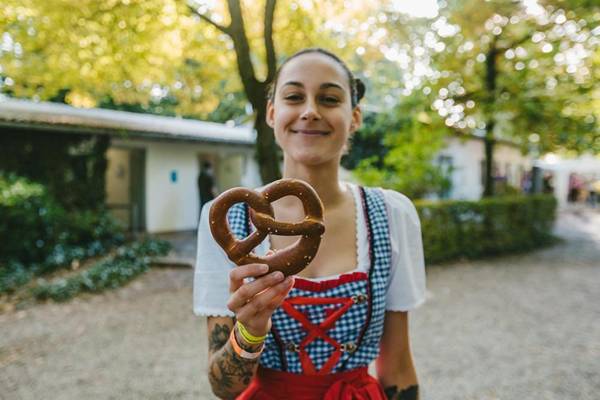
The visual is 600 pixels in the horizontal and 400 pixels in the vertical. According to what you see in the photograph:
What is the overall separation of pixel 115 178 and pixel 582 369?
562 inches

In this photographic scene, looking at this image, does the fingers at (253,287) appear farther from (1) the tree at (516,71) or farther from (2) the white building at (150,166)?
(2) the white building at (150,166)

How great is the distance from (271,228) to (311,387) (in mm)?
590

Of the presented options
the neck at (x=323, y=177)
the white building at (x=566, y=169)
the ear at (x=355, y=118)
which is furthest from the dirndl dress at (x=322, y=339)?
the white building at (x=566, y=169)

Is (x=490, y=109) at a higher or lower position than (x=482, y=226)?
higher

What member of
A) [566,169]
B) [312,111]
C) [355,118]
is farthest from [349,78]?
[566,169]

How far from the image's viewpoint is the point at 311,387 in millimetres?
1496

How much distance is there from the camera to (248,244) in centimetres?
128

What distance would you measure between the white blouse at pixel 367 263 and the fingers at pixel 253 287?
0.34m

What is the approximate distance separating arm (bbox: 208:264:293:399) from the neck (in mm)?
495

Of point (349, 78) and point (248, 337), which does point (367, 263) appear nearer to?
point (248, 337)

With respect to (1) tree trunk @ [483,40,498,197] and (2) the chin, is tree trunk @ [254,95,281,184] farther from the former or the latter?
(1) tree trunk @ [483,40,498,197]

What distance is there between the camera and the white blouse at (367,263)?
1.53 metres

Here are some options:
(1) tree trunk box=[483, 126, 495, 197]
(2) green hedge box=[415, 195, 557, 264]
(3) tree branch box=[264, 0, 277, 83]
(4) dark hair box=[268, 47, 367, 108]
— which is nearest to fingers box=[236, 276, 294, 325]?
(4) dark hair box=[268, 47, 367, 108]

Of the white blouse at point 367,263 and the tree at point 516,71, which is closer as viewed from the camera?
the white blouse at point 367,263
